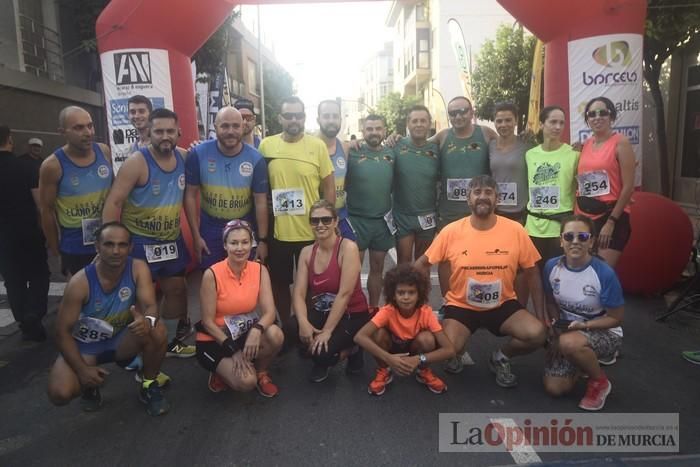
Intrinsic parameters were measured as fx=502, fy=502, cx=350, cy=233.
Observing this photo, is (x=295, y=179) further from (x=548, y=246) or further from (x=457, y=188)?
(x=548, y=246)

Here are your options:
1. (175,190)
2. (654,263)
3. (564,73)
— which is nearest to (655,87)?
(564,73)

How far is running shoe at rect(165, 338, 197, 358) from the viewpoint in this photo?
13.1ft

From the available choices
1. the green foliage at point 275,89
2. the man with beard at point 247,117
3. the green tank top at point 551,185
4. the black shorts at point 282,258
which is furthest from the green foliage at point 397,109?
the black shorts at point 282,258

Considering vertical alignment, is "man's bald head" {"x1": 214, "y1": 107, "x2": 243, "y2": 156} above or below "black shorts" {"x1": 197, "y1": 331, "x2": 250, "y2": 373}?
above

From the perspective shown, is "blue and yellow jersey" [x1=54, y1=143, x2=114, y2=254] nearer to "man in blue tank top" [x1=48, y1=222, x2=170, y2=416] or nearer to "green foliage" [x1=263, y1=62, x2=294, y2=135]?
"man in blue tank top" [x1=48, y1=222, x2=170, y2=416]

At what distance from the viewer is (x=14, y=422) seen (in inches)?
119

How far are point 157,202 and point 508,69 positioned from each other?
1754cm

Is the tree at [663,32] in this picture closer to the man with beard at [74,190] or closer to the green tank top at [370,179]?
the green tank top at [370,179]

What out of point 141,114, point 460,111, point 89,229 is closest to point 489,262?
point 460,111

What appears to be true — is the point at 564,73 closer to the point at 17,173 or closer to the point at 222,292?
the point at 222,292

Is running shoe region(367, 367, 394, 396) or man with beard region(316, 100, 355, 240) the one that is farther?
man with beard region(316, 100, 355, 240)

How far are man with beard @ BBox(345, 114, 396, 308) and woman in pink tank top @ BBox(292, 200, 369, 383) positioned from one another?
68cm

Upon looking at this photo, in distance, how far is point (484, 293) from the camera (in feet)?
11.1

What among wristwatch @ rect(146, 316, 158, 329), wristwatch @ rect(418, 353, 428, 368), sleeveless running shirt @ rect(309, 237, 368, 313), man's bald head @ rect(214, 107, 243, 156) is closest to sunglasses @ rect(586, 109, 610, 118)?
sleeveless running shirt @ rect(309, 237, 368, 313)
